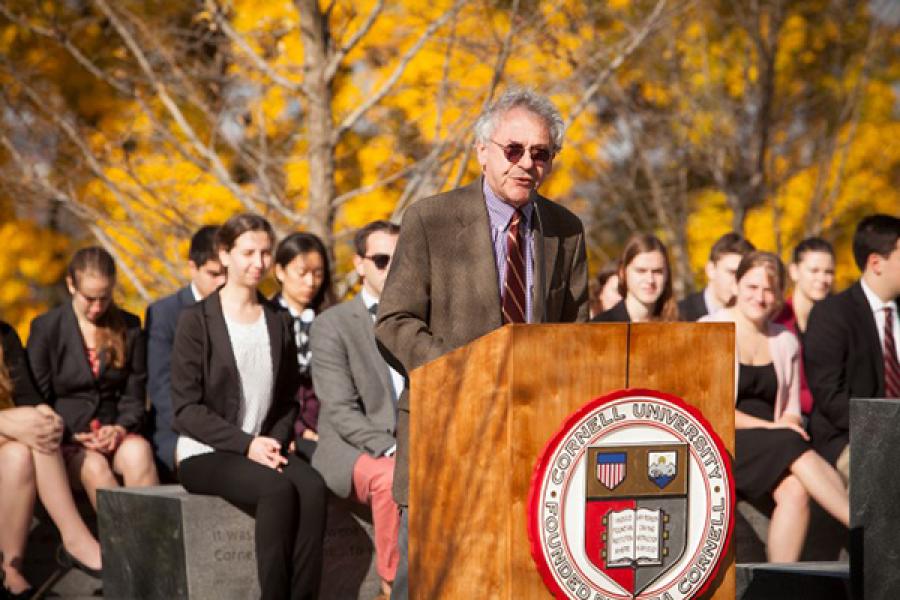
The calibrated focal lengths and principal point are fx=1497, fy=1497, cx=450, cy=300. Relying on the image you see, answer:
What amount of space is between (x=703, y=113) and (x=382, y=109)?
5.08 meters

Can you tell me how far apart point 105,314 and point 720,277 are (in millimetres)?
3678

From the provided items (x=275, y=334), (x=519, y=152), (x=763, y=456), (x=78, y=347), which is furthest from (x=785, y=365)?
(x=519, y=152)

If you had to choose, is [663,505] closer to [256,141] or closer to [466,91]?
[466,91]

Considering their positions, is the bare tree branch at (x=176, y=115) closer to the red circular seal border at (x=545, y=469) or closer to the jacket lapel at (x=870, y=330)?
the jacket lapel at (x=870, y=330)

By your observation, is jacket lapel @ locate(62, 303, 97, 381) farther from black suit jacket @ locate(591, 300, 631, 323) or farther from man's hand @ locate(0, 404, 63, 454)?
black suit jacket @ locate(591, 300, 631, 323)

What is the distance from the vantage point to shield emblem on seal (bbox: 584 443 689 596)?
3.78 m

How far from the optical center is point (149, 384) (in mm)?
7902

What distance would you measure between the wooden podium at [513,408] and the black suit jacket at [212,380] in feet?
9.84

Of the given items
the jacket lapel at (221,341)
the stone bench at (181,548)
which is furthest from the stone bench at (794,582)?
the jacket lapel at (221,341)

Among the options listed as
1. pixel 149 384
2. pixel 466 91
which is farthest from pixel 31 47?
pixel 149 384

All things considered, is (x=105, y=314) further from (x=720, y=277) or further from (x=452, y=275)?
(x=452, y=275)

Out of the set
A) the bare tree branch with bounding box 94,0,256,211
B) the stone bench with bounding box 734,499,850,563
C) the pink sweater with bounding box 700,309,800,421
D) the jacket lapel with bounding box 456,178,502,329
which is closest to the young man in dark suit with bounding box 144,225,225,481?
the bare tree branch with bounding box 94,0,256,211

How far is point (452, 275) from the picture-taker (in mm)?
4348

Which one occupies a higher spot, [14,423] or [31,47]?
[31,47]
